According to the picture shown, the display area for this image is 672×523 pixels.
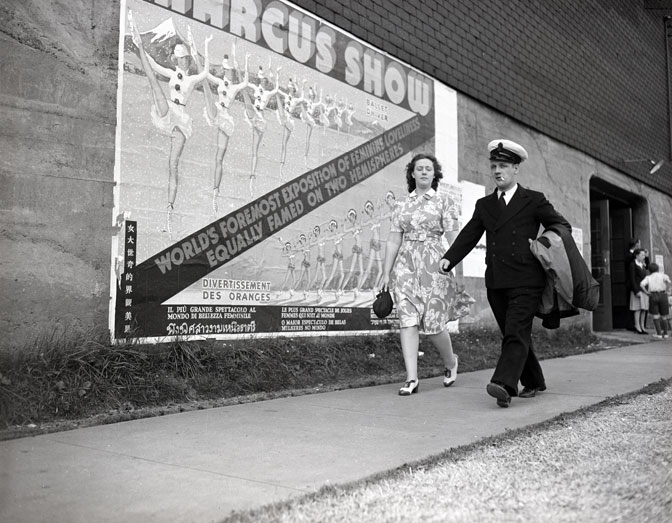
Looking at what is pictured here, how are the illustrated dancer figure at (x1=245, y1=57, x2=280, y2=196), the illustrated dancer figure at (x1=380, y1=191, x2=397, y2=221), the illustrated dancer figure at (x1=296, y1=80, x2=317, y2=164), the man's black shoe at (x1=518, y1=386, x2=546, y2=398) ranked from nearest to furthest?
the man's black shoe at (x1=518, y1=386, x2=546, y2=398) → the illustrated dancer figure at (x1=245, y1=57, x2=280, y2=196) → the illustrated dancer figure at (x1=296, y1=80, x2=317, y2=164) → the illustrated dancer figure at (x1=380, y1=191, x2=397, y2=221)

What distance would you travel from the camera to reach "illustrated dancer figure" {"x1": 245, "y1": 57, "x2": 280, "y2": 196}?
6.38 meters

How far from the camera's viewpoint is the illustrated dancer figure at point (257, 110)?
20.9ft

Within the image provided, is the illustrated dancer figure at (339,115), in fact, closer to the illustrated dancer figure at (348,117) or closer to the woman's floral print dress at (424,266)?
the illustrated dancer figure at (348,117)

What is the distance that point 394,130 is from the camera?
8.26 m

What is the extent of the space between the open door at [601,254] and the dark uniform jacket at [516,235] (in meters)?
10.2

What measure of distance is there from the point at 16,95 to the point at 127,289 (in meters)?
1.57

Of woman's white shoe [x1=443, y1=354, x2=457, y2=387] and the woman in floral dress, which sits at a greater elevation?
the woman in floral dress

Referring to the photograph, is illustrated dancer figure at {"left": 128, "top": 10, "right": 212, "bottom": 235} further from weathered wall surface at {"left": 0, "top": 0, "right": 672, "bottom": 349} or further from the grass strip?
the grass strip

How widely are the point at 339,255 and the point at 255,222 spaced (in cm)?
130

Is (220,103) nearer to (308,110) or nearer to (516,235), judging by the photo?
(308,110)

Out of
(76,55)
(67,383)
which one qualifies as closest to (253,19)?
(76,55)

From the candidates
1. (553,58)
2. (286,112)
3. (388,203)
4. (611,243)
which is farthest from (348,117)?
(611,243)

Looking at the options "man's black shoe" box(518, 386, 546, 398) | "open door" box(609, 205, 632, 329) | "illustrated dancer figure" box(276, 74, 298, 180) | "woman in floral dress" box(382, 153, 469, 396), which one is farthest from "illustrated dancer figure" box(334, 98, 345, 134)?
"open door" box(609, 205, 632, 329)

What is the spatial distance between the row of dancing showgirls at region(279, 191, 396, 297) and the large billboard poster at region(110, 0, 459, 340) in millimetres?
18
